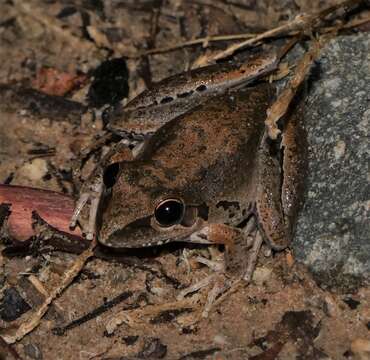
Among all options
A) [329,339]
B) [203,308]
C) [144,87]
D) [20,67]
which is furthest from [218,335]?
[20,67]

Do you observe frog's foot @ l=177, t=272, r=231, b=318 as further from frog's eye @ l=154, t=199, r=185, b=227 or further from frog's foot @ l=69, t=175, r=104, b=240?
frog's foot @ l=69, t=175, r=104, b=240

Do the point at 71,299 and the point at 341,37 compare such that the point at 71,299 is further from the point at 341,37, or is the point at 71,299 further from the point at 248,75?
the point at 341,37

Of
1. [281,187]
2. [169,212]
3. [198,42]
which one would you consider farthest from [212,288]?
[198,42]

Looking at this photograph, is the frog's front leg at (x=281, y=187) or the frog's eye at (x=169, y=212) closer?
the frog's eye at (x=169, y=212)

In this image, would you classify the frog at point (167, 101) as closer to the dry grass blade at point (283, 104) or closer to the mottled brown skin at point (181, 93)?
the mottled brown skin at point (181, 93)

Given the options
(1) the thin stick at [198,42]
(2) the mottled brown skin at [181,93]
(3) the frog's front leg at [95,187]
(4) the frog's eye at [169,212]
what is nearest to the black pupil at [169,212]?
(4) the frog's eye at [169,212]

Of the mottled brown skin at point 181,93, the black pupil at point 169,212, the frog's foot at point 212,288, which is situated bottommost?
the frog's foot at point 212,288

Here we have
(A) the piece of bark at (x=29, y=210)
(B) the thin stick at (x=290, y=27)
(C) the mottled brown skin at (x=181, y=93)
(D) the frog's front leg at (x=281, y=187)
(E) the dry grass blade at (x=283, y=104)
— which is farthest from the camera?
(B) the thin stick at (x=290, y=27)
